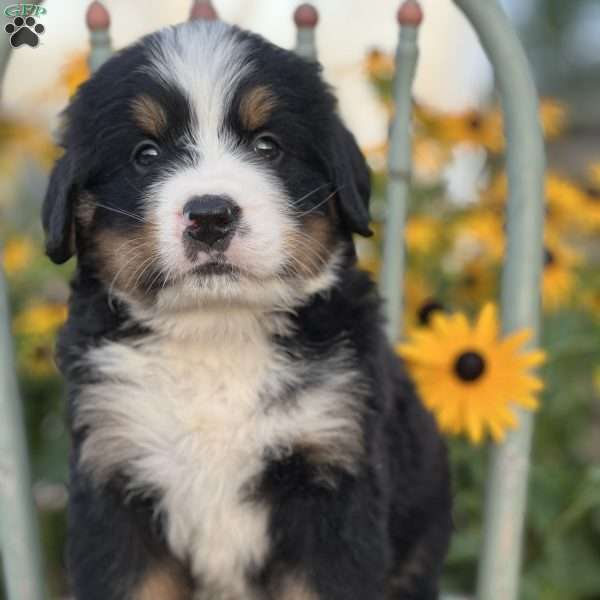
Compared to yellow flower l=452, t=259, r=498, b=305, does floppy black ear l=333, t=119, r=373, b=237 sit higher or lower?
higher

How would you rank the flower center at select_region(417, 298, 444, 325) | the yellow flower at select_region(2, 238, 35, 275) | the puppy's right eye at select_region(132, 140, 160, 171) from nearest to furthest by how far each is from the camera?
the puppy's right eye at select_region(132, 140, 160, 171)
the flower center at select_region(417, 298, 444, 325)
the yellow flower at select_region(2, 238, 35, 275)

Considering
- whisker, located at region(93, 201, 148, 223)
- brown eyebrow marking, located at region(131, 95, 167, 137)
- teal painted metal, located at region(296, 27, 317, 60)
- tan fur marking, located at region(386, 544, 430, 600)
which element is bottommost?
tan fur marking, located at region(386, 544, 430, 600)

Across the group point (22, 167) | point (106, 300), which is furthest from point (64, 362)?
point (22, 167)

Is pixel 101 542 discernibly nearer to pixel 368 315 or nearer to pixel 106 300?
pixel 106 300

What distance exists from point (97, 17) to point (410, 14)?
85 cm

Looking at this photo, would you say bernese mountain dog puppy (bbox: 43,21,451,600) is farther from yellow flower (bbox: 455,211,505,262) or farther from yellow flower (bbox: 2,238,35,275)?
yellow flower (bbox: 2,238,35,275)

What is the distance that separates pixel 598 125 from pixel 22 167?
3894mm

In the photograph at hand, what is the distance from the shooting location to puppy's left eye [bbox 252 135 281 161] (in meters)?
2.19

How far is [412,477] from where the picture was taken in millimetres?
2561

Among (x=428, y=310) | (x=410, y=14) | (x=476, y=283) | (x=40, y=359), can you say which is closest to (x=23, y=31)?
(x=410, y=14)

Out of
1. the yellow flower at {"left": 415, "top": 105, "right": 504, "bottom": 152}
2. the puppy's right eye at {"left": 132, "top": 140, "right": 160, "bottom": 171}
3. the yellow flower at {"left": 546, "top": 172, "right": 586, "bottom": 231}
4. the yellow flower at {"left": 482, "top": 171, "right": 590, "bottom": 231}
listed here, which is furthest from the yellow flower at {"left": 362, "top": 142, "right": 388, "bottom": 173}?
the puppy's right eye at {"left": 132, "top": 140, "right": 160, "bottom": 171}

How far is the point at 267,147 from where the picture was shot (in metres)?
2.20

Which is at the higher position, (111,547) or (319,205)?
(319,205)

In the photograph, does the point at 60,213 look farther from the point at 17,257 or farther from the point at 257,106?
the point at 17,257
